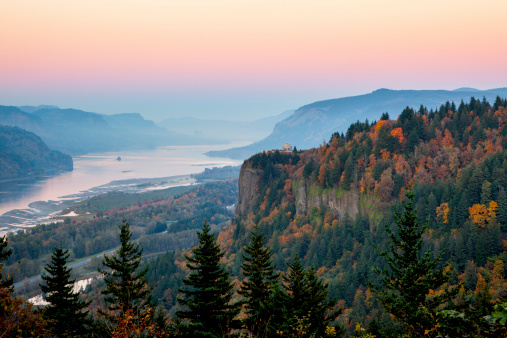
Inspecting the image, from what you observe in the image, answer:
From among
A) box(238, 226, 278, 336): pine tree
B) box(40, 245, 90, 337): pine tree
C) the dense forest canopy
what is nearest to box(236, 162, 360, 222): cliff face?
the dense forest canopy

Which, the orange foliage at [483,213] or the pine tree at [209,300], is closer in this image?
the pine tree at [209,300]

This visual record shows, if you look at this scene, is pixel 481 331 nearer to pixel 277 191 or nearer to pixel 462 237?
pixel 462 237

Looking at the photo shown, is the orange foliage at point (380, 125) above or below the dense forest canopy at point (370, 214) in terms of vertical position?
above

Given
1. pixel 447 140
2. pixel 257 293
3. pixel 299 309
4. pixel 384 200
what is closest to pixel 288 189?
pixel 384 200

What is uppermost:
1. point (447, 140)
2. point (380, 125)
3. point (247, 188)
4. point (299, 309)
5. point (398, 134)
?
point (380, 125)

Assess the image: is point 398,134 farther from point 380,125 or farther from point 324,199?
point 324,199

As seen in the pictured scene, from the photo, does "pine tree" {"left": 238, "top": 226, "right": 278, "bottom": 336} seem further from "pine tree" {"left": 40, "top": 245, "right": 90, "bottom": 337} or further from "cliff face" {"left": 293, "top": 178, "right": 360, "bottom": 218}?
"cliff face" {"left": 293, "top": 178, "right": 360, "bottom": 218}

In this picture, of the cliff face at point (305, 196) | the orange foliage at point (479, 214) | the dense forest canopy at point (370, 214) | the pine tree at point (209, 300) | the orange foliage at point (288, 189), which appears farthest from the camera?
the orange foliage at point (288, 189)

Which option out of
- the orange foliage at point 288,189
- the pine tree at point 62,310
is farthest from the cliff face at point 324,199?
the pine tree at point 62,310

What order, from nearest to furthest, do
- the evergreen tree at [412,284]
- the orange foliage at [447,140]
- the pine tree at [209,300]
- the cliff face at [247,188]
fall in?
the evergreen tree at [412,284]
the pine tree at [209,300]
the orange foliage at [447,140]
the cliff face at [247,188]

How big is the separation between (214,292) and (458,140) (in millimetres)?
68055

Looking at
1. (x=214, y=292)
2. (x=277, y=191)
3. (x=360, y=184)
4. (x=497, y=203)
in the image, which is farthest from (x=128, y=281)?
(x=277, y=191)

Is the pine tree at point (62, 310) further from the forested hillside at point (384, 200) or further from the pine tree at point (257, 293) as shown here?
the forested hillside at point (384, 200)

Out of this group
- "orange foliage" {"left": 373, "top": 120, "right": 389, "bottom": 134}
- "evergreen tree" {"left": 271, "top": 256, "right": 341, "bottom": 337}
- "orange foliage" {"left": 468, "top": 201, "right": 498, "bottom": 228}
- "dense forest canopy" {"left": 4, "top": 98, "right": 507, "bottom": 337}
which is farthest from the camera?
"orange foliage" {"left": 373, "top": 120, "right": 389, "bottom": 134}
